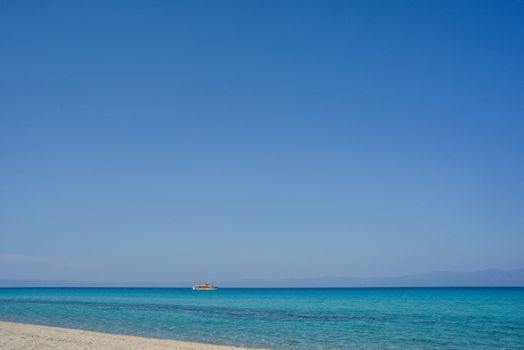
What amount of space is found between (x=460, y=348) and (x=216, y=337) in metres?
13.1

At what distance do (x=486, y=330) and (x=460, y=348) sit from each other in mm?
9445

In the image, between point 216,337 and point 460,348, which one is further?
point 216,337

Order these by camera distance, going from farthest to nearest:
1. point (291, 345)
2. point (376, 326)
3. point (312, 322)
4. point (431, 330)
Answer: point (312, 322)
point (376, 326)
point (431, 330)
point (291, 345)

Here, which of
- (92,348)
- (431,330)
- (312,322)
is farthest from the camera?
(312,322)

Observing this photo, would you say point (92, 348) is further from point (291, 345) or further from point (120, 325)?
point (120, 325)

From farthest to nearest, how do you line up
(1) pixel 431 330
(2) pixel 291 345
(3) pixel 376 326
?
(3) pixel 376 326 < (1) pixel 431 330 < (2) pixel 291 345

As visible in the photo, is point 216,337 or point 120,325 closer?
point 216,337

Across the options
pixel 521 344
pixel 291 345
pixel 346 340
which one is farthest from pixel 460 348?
pixel 291 345

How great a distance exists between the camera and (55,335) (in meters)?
25.9

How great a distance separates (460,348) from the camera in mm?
23781

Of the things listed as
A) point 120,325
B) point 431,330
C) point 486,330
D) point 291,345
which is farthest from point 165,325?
point 486,330

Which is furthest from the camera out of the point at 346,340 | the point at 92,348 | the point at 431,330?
the point at 431,330

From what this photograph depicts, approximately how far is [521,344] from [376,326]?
9938 millimetres

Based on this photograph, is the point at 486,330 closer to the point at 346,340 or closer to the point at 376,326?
the point at 376,326
